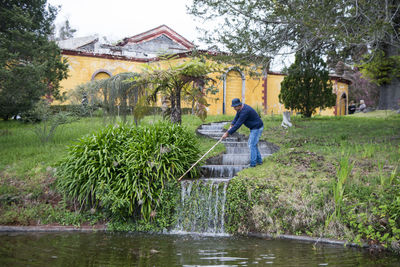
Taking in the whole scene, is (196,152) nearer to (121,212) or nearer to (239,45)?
(121,212)

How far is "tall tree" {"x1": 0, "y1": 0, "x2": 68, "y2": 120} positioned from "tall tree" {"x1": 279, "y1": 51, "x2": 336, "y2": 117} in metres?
A: 9.53

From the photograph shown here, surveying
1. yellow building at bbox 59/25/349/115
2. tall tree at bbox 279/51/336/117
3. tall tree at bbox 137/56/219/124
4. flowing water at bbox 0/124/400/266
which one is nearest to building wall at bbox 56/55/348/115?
yellow building at bbox 59/25/349/115

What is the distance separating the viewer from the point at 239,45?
1037cm

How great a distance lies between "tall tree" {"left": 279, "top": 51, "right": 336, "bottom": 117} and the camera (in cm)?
1505

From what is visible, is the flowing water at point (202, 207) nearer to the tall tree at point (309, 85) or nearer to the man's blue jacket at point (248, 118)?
the man's blue jacket at point (248, 118)

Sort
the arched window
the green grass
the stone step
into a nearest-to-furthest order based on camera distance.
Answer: the green grass → the stone step → the arched window

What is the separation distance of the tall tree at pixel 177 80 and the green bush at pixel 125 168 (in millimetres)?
2550

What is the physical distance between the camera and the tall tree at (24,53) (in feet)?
34.5

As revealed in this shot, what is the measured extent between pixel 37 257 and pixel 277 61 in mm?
9037

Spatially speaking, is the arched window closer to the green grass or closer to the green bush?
the green grass

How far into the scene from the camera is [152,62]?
18500mm

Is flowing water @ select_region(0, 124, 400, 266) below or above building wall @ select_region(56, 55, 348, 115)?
below

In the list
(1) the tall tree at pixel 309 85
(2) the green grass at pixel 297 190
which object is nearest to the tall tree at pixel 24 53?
(2) the green grass at pixel 297 190

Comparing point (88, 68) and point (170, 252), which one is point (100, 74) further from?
point (170, 252)
